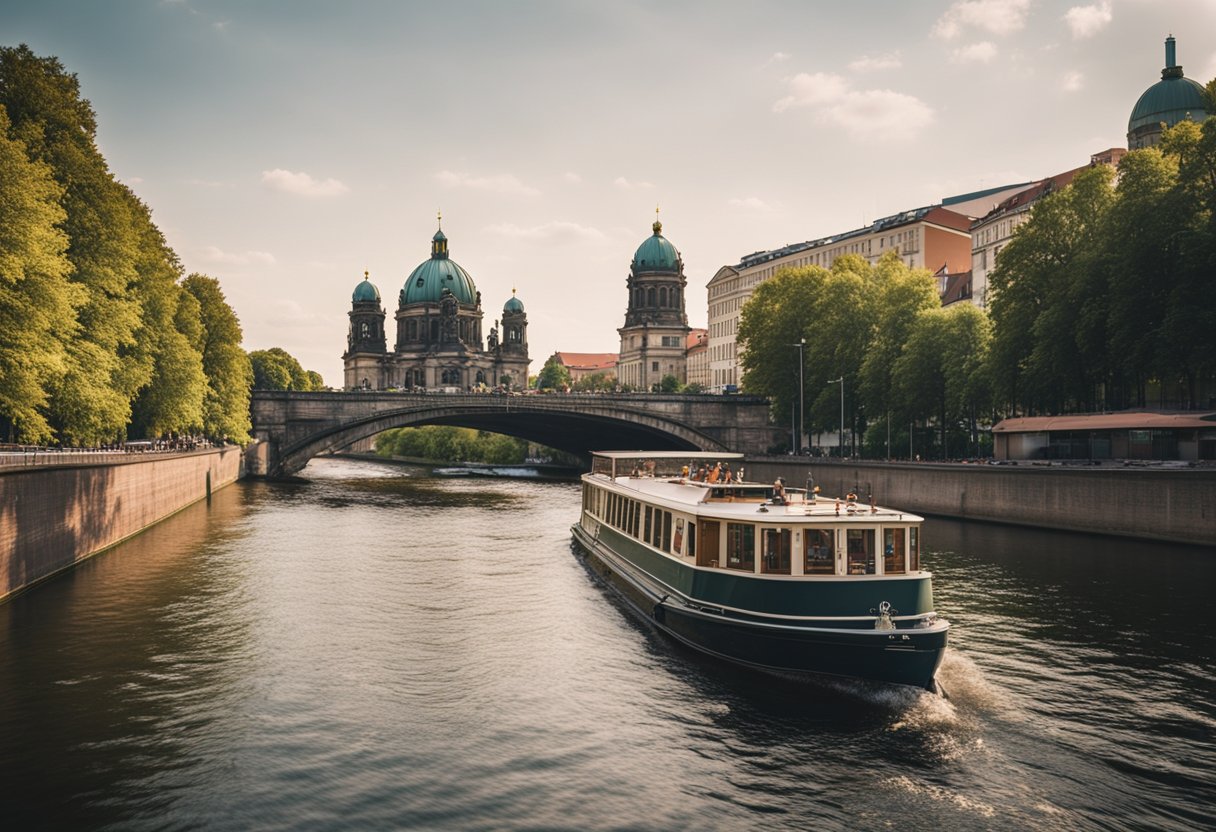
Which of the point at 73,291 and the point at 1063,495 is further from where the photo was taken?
the point at 1063,495

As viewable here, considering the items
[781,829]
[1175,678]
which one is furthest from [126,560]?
[1175,678]

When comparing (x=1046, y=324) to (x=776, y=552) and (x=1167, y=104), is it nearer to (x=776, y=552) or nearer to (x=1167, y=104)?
(x=776, y=552)

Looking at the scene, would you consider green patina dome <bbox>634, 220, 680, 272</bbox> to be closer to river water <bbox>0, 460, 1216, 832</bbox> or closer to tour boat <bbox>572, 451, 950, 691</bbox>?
river water <bbox>0, 460, 1216, 832</bbox>

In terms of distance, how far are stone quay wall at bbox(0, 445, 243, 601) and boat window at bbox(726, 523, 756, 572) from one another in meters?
18.2

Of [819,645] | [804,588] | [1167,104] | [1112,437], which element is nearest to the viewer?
[819,645]

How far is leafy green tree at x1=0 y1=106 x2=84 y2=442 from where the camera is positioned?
32.5 m

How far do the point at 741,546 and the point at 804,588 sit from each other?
2.00 meters

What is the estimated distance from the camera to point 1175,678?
22719 millimetres

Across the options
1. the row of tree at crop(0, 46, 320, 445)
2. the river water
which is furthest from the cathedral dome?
the row of tree at crop(0, 46, 320, 445)

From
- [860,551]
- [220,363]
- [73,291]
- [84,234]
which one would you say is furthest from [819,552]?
[220,363]

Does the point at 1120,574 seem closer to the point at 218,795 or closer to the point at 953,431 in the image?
the point at 218,795

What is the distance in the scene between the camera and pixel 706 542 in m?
24.3

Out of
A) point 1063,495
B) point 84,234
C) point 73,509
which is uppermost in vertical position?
point 84,234

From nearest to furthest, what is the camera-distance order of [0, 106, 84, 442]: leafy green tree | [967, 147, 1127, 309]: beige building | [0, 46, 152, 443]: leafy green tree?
[0, 106, 84, 442]: leafy green tree → [0, 46, 152, 443]: leafy green tree → [967, 147, 1127, 309]: beige building
